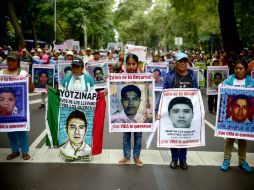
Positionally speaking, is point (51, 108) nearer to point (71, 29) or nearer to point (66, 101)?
point (66, 101)

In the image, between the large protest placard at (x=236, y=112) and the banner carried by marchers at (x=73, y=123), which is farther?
the banner carried by marchers at (x=73, y=123)

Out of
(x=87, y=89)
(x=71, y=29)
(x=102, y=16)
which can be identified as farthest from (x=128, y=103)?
(x=71, y=29)

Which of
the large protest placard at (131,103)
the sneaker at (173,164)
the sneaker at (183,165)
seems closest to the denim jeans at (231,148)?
the sneaker at (183,165)

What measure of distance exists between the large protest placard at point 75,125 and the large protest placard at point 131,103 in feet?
1.20

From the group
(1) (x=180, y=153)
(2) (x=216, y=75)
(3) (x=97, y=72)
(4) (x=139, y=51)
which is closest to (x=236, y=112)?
(1) (x=180, y=153)

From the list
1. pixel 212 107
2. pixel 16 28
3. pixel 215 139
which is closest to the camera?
pixel 215 139

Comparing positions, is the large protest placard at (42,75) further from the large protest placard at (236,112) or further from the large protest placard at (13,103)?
the large protest placard at (236,112)

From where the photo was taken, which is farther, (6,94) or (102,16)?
(102,16)

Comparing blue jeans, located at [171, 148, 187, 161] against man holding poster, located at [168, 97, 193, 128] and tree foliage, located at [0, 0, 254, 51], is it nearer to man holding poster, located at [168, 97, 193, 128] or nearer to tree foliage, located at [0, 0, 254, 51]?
man holding poster, located at [168, 97, 193, 128]

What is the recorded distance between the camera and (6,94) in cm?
685

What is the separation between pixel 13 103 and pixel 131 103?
6.40 ft

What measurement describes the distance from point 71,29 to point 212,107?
35.1 metres

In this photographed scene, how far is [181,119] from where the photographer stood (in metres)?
6.68

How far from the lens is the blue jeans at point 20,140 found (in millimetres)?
7016
